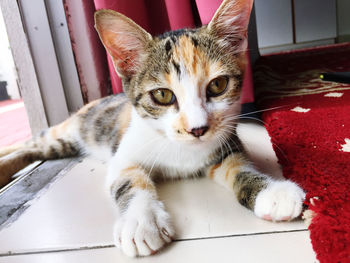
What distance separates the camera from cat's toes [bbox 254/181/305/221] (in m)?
0.63

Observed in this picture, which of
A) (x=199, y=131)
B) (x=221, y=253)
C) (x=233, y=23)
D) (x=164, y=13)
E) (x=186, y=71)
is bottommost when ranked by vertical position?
(x=221, y=253)

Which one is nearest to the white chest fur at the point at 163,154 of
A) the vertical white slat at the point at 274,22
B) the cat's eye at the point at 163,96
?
the cat's eye at the point at 163,96

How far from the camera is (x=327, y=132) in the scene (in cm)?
100

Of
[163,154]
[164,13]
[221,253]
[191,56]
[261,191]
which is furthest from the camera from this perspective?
[164,13]

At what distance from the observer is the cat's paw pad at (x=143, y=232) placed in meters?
0.59

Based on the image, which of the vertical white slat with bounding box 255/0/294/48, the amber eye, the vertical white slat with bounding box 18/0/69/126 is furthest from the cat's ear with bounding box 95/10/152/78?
the vertical white slat with bounding box 255/0/294/48

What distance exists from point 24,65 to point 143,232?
46.7 inches

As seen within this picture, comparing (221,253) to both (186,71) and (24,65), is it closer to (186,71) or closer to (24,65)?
(186,71)

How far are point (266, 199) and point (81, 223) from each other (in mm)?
446

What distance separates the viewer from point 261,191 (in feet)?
2.24

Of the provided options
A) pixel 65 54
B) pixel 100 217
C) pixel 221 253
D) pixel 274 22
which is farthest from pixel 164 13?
pixel 274 22

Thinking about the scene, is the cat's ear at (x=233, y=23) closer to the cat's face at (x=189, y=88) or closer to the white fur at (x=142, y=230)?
the cat's face at (x=189, y=88)

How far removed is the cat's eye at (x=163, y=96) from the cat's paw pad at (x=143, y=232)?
28 cm

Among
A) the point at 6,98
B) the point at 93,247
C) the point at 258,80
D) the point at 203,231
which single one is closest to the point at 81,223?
the point at 93,247
